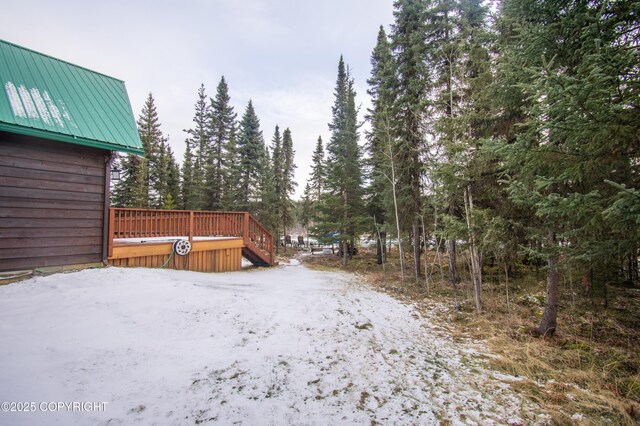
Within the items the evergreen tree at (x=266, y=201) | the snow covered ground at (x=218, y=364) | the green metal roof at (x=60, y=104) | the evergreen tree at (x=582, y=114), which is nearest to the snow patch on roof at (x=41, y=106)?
the green metal roof at (x=60, y=104)

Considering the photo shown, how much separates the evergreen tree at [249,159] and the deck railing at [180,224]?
806 cm

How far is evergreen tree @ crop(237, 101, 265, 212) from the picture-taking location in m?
19.3

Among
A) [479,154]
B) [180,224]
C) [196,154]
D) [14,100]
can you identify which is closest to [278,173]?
[196,154]

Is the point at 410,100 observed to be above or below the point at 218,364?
above

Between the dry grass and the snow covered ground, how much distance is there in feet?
1.65

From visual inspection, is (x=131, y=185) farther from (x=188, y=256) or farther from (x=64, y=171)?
(x=64, y=171)

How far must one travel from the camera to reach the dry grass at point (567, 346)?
269cm

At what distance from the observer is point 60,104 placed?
252 inches

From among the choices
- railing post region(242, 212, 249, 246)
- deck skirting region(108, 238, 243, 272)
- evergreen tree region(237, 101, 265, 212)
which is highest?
evergreen tree region(237, 101, 265, 212)

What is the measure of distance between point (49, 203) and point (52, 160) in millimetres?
1097

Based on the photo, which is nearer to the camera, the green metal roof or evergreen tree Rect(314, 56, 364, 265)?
the green metal roof

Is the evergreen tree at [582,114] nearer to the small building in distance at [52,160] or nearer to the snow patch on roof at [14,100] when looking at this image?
the small building in distance at [52,160]

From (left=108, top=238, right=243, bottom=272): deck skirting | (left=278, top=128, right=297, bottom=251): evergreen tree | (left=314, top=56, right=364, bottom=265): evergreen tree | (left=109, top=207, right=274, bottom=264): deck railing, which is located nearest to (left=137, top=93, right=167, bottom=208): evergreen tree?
(left=278, top=128, right=297, bottom=251): evergreen tree

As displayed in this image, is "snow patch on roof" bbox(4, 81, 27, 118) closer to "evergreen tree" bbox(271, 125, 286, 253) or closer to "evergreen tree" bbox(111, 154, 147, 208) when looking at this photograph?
"evergreen tree" bbox(111, 154, 147, 208)
